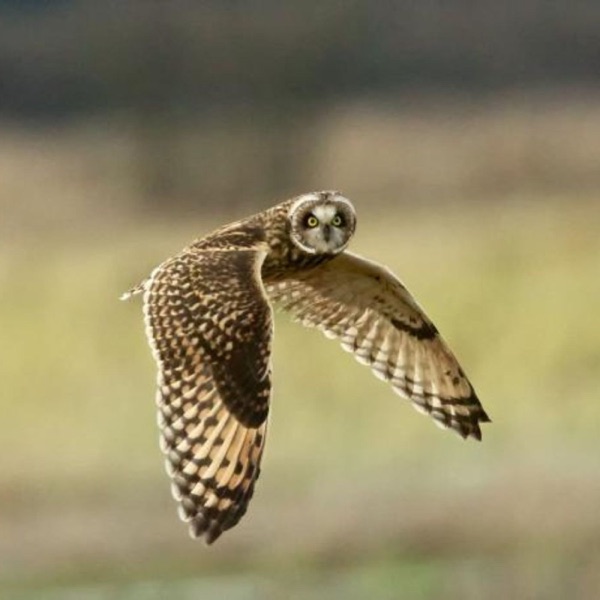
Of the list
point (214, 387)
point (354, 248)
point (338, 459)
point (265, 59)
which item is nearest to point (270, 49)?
point (265, 59)

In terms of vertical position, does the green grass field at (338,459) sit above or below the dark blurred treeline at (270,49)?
below

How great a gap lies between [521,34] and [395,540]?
17806mm

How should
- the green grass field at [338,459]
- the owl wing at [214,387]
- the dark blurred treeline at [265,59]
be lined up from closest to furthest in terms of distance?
1. the owl wing at [214,387]
2. the green grass field at [338,459]
3. the dark blurred treeline at [265,59]

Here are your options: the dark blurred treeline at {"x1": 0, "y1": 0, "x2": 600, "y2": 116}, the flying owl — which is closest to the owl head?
the flying owl

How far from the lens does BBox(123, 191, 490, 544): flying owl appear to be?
22.0 ft

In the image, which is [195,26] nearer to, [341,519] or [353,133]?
[353,133]

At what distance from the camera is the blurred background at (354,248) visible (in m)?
16.2

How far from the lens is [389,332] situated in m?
8.12

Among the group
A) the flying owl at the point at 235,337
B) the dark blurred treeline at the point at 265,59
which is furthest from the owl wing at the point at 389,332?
the dark blurred treeline at the point at 265,59

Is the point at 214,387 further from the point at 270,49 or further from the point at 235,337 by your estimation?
the point at 270,49

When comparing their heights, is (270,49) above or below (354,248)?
above

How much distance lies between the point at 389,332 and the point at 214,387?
4.40 feet

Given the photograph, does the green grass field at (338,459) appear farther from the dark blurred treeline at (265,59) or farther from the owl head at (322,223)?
the owl head at (322,223)

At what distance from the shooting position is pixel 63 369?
19984 mm
